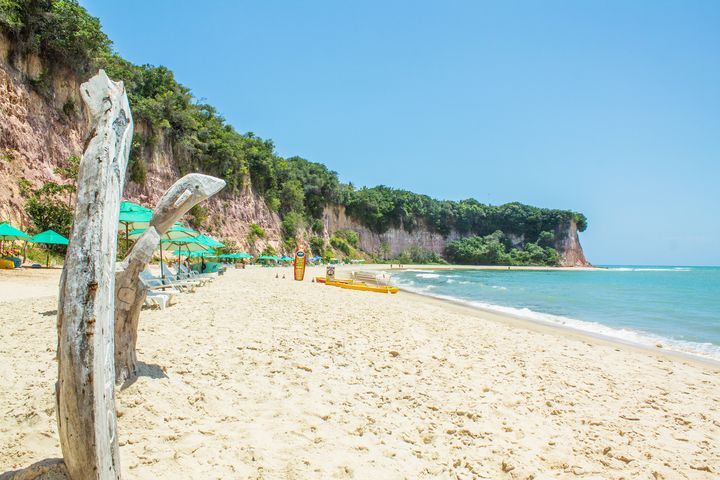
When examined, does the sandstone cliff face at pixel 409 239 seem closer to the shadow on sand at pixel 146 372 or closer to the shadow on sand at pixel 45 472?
the shadow on sand at pixel 146 372

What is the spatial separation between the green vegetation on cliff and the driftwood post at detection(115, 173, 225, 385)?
22735mm

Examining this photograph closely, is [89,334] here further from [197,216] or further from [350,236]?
[350,236]

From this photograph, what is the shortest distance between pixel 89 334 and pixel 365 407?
2725 millimetres

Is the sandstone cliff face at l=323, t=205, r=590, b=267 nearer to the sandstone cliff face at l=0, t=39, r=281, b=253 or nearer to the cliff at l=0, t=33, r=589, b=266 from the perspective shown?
the cliff at l=0, t=33, r=589, b=266

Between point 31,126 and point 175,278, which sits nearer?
point 175,278

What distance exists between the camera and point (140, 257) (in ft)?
11.9

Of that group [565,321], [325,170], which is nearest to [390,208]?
[325,170]

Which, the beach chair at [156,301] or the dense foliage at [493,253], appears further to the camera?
the dense foliage at [493,253]

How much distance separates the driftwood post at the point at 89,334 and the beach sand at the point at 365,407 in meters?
0.82

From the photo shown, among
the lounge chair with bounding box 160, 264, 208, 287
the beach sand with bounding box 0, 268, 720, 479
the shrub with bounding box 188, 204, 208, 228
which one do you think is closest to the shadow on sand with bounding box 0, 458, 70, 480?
the beach sand with bounding box 0, 268, 720, 479

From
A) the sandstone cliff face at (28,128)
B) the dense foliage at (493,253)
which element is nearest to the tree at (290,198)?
the sandstone cliff face at (28,128)

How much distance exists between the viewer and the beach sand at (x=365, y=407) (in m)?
2.97

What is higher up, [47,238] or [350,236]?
[350,236]

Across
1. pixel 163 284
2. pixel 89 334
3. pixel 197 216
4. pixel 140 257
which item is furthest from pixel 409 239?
pixel 89 334
